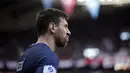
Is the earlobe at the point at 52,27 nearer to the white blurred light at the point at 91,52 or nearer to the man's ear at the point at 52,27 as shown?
the man's ear at the point at 52,27

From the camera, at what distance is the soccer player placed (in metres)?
2.35

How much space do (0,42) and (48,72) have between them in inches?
580

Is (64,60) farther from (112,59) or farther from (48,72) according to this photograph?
(48,72)

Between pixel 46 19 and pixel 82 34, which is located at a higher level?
pixel 46 19

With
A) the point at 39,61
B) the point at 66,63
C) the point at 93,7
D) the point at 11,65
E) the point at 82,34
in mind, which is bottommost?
the point at 11,65

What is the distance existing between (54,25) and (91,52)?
44.6 ft

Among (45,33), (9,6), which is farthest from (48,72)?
(9,6)

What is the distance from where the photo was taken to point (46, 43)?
2.52m

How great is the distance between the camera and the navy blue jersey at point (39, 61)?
2.30m

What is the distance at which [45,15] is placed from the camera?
2547 mm

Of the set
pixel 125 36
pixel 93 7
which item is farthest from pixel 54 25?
pixel 125 36

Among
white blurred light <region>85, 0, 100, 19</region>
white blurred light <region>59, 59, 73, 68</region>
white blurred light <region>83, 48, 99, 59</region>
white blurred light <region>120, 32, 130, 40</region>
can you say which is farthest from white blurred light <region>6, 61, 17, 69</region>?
white blurred light <region>120, 32, 130, 40</region>

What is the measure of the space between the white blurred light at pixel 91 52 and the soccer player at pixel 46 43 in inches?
526

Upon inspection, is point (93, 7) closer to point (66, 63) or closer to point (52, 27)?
point (66, 63)
